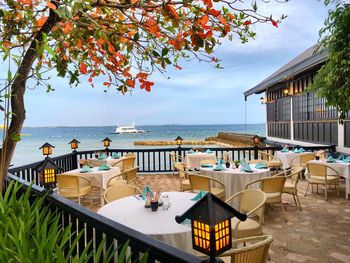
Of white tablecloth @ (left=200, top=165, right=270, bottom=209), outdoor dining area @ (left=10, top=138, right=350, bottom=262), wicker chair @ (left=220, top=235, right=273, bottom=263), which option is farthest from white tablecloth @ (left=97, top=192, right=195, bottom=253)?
white tablecloth @ (left=200, top=165, right=270, bottom=209)

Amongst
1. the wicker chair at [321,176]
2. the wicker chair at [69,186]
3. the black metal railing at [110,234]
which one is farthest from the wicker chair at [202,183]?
the black metal railing at [110,234]

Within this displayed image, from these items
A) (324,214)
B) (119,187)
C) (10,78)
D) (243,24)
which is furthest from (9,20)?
(324,214)

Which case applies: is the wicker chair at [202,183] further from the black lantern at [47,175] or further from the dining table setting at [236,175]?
the black lantern at [47,175]

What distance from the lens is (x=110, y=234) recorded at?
5.78ft

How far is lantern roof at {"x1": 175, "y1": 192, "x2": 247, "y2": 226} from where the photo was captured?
140cm

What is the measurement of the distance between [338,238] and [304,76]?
8.85 meters

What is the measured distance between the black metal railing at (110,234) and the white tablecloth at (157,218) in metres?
0.50

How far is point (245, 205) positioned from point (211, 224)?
248 cm

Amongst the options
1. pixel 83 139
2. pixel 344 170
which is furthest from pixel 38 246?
pixel 83 139

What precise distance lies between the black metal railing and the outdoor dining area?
20cm

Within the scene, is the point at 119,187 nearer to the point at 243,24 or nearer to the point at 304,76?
the point at 243,24

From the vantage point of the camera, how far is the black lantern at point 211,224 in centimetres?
138

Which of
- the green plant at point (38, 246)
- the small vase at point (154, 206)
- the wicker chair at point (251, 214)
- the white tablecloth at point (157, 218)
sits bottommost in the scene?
the wicker chair at point (251, 214)

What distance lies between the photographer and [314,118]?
37.0 ft
